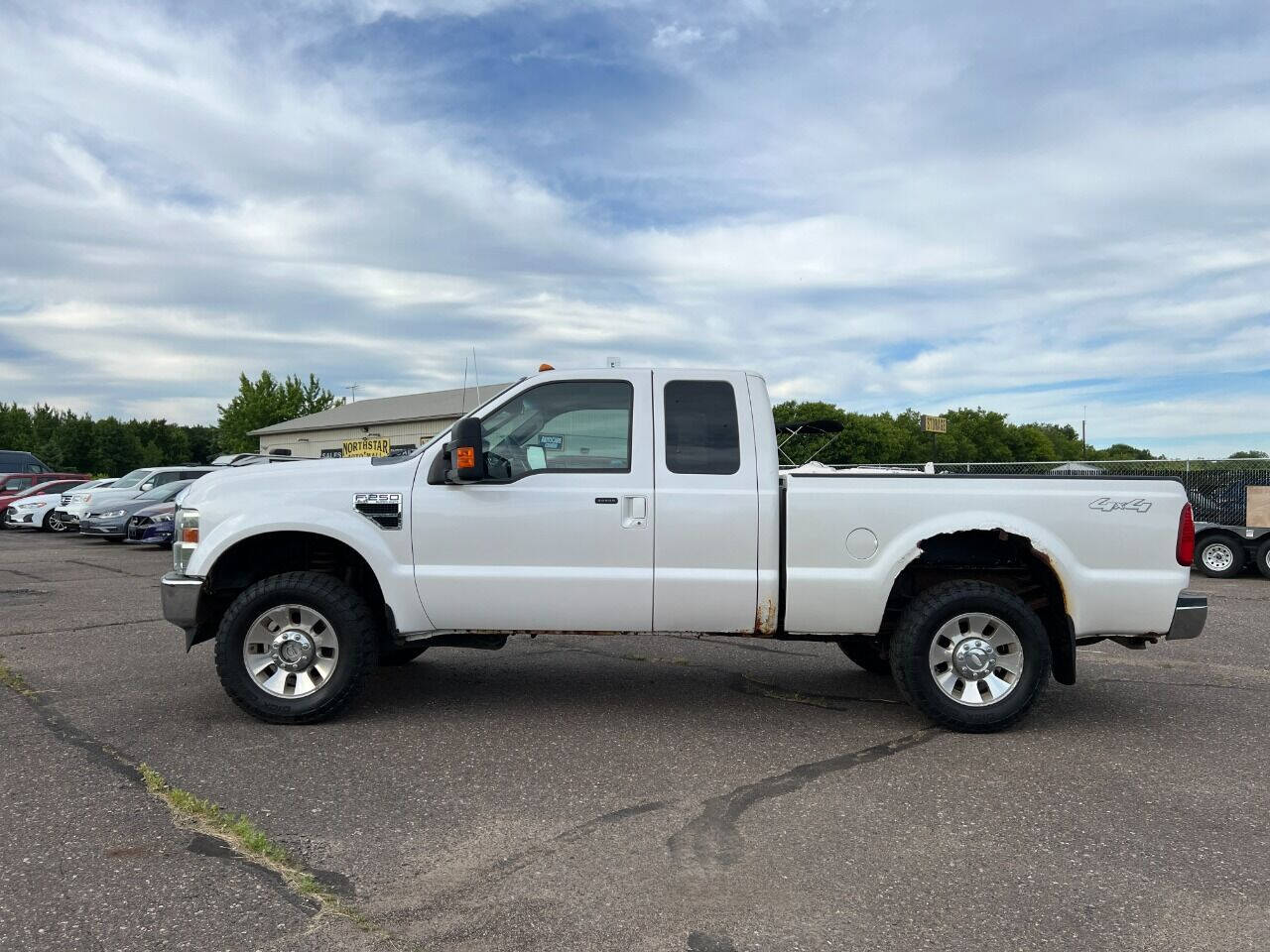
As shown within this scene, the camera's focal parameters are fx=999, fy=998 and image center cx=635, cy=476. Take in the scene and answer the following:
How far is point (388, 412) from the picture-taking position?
165 feet

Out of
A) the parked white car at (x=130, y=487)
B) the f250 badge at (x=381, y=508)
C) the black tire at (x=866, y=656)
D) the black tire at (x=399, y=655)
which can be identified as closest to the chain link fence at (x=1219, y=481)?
the black tire at (x=866, y=656)

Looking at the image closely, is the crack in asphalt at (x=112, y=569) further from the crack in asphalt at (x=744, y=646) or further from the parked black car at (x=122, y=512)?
the crack in asphalt at (x=744, y=646)

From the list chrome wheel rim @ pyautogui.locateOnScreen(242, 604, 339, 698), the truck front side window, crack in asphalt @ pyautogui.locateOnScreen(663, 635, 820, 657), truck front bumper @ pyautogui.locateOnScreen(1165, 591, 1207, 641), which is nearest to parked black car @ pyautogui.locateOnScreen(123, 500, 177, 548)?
crack in asphalt @ pyautogui.locateOnScreen(663, 635, 820, 657)

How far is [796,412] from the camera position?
56.1 metres

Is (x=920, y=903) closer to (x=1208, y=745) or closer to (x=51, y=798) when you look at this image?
(x=1208, y=745)

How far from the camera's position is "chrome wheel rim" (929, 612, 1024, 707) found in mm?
5527

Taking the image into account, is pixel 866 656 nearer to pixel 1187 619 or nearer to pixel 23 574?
pixel 1187 619

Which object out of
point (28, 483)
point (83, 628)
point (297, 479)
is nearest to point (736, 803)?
point (297, 479)

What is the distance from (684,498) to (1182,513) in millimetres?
2736

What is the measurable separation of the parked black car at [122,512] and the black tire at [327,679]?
15.1m

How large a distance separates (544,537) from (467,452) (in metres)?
0.64

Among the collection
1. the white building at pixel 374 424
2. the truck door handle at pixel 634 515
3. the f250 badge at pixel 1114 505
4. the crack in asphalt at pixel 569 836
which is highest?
the white building at pixel 374 424

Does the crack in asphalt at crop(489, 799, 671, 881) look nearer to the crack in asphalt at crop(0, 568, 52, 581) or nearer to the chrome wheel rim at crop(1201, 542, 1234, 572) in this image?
the crack in asphalt at crop(0, 568, 52, 581)

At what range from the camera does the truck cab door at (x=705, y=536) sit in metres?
5.52
